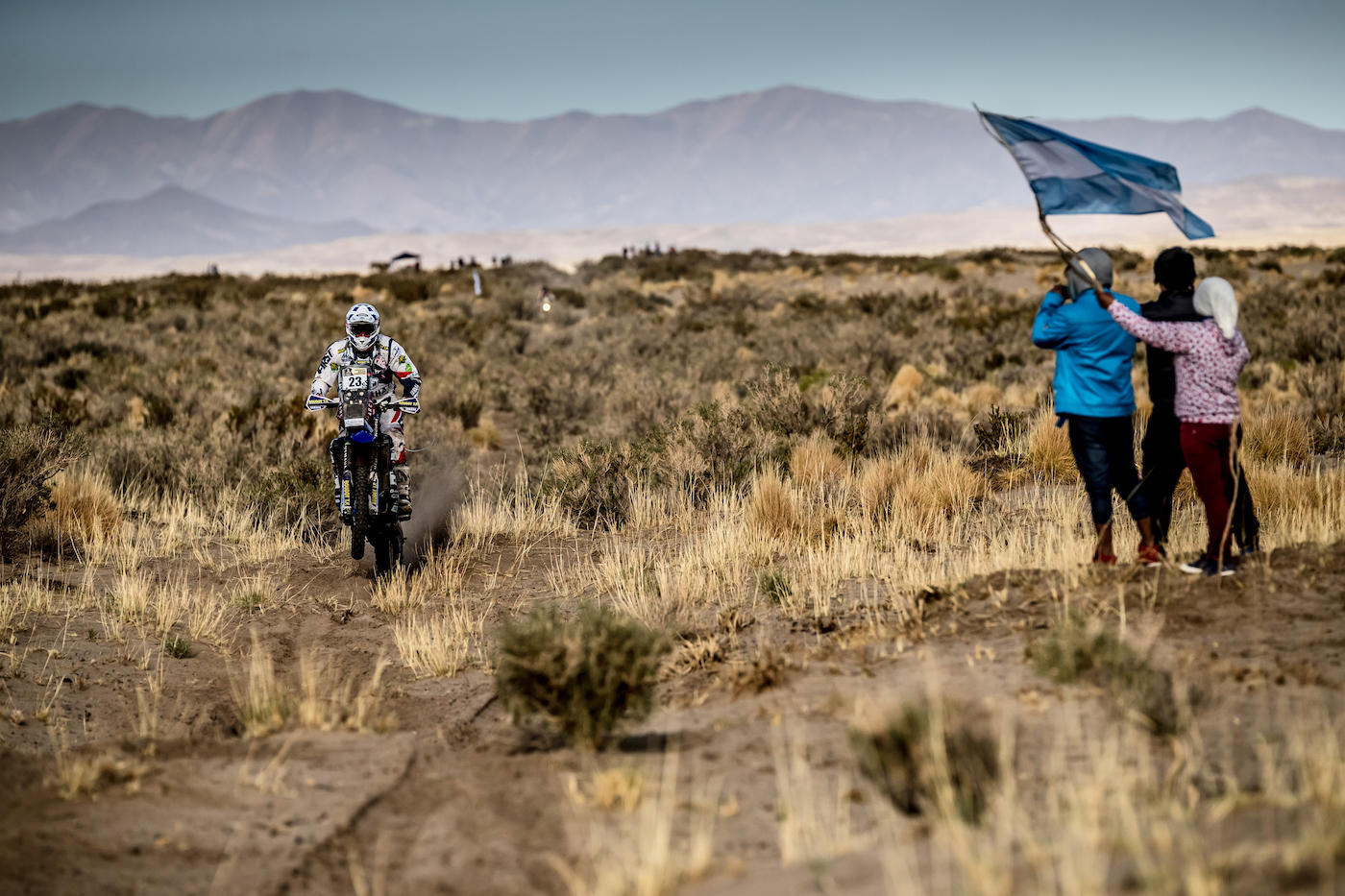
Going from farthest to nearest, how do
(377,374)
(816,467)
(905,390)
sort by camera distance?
(905,390) < (816,467) < (377,374)

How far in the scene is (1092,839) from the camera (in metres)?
3.49

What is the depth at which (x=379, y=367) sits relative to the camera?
8.95 metres

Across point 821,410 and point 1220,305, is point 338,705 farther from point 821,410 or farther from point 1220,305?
point 821,410

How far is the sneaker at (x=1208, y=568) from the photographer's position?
634 cm

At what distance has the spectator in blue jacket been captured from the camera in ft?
22.5

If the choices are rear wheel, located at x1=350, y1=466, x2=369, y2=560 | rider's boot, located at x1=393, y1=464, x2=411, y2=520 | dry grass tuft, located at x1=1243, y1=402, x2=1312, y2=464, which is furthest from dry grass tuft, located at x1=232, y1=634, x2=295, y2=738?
dry grass tuft, located at x1=1243, y1=402, x2=1312, y2=464

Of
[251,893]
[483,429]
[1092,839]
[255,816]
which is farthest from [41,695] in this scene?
[483,429]

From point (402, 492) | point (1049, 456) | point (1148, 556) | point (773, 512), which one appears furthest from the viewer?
point (1049, 456)

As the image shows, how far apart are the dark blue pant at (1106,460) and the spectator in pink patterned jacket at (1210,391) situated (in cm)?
50

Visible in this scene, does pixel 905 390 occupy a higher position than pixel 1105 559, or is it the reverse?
pixel 905 390

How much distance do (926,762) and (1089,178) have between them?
473cm

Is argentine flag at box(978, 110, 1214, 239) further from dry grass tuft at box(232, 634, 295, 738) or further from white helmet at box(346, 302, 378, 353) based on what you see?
dry grass tuft at box(232, 634, 295, 738)

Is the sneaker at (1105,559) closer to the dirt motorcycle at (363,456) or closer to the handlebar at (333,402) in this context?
the handlebar at (333,402)

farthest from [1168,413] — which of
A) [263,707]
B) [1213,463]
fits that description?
[263,707]
